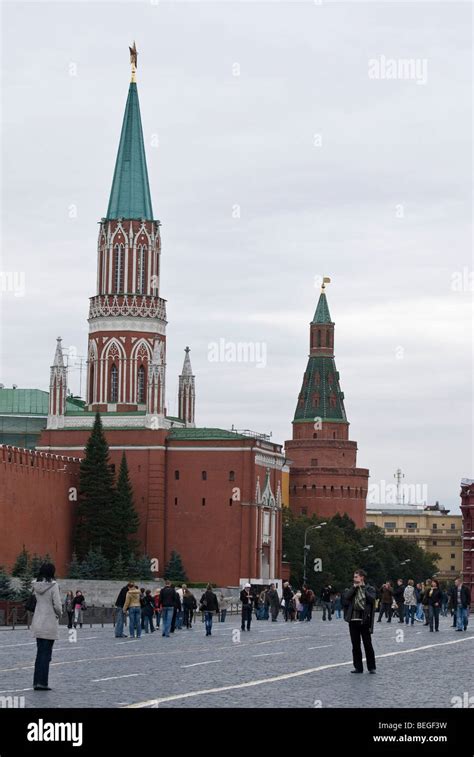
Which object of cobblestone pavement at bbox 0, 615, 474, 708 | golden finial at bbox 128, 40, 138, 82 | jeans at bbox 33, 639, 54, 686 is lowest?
cobblestone pavement at bbox 0, 615, 474, 708

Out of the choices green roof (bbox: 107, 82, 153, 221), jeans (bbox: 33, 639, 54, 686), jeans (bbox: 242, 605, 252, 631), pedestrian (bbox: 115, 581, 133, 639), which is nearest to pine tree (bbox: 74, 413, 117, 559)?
green roof (bbox: 107, 82, 153, 221)

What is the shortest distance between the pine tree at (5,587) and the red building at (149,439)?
741 inches

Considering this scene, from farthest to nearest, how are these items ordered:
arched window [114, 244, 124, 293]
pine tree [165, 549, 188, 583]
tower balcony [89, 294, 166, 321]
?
arched window [114, 244, 124, 293] → tower balcony [89, 294, 166, 321] → pine tree [165, 549, 188, 583]

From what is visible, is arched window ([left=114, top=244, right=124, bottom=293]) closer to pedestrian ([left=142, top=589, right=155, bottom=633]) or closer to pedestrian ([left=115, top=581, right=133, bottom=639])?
pedestrian ([left=142, top=589, right=155, bottom=633])

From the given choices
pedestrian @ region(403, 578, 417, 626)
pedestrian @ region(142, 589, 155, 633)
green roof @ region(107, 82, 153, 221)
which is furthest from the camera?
green roof @ region(107, 82, 153, 221)

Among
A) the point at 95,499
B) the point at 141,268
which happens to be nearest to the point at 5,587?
the point at 95,499

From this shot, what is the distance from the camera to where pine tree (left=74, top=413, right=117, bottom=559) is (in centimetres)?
9262

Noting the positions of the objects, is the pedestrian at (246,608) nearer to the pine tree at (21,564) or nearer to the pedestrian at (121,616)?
the pedestrian at (121,616)

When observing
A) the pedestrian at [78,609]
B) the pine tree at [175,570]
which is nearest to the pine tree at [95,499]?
the pine tree at [175,570]

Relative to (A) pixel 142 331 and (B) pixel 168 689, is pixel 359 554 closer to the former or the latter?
(A) pixel 142 331

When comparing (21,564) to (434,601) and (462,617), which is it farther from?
(434,601)

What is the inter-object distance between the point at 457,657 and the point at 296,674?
6.41 meters

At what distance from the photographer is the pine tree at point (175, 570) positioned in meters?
94.4

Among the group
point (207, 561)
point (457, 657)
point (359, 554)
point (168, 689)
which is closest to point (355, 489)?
point (359, 554)
